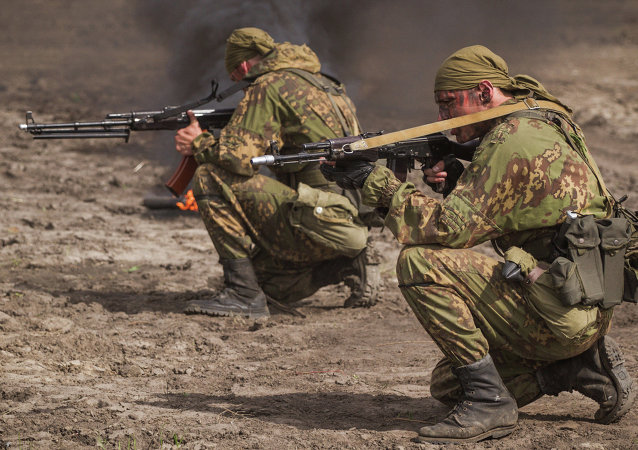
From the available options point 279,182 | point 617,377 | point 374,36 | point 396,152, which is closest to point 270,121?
point 279,182

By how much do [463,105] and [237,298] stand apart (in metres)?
2.67

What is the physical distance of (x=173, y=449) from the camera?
3.71 meters

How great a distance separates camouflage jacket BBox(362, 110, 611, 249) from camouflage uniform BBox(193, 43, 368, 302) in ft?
6.83

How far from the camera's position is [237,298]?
6.10 metres

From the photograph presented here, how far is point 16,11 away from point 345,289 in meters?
17.5

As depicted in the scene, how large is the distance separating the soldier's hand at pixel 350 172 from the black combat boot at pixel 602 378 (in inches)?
48.6

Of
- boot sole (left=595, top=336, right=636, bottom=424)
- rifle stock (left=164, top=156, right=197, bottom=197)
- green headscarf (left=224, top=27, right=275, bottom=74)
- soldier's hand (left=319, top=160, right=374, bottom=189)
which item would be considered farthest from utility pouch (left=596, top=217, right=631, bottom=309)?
rifle stock (left=164, top=156, right=197, bottom=197)

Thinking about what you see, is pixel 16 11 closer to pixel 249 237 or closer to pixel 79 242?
pixel 79 242

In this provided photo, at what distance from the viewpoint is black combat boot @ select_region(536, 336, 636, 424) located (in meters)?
3.90

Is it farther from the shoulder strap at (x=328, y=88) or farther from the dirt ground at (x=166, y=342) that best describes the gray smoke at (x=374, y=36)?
the shoulder strap at (x=328, y=88)

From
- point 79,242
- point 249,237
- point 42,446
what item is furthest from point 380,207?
point 79,242

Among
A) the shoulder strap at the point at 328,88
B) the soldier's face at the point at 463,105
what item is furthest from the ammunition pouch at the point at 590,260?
the shoulder strap at the point at 328,88

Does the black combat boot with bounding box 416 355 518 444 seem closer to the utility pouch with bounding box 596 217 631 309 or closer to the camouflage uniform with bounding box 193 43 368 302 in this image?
the utility pouch with bounding box 596 217 631 309

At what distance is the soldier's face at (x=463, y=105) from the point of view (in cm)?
395
